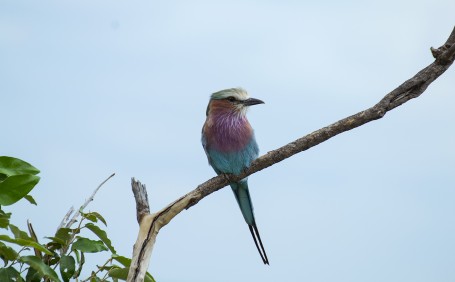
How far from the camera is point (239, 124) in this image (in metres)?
3.98

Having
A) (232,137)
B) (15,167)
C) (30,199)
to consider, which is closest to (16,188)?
(15,167)

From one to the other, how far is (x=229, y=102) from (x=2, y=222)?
1968 mm

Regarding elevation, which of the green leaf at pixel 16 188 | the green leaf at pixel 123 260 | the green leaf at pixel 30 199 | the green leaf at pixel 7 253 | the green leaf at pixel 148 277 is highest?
the green leaf at pixel 30 199

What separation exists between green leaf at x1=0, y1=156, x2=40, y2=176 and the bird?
1.55 metres

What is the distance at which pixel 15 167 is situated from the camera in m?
2.44

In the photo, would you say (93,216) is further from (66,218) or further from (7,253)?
(7,253)

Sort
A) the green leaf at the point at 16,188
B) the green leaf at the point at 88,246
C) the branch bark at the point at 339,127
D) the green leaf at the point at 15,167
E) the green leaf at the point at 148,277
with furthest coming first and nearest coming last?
the branch bark at the point at 339,127, the green leaf at the point at 148,277, the green leaf at the point at 88,246, the green leaf at the point at 15,167, the green leaf at the point at 16,188

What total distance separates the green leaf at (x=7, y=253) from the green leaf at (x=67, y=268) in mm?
197

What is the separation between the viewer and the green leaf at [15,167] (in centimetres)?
242

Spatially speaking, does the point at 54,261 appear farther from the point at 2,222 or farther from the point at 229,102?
the point at 229,102

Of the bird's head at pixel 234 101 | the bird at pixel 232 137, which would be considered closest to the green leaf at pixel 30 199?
the bird at pixel 232 137

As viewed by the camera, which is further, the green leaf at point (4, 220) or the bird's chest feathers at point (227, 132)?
the bird's chest feathers at point (227, 132)

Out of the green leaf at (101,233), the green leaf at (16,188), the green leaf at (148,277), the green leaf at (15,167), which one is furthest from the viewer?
the green leaf at (148,277)

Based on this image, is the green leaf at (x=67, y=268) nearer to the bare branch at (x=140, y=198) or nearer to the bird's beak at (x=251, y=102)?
the bare branch at (x=140, y=198)
